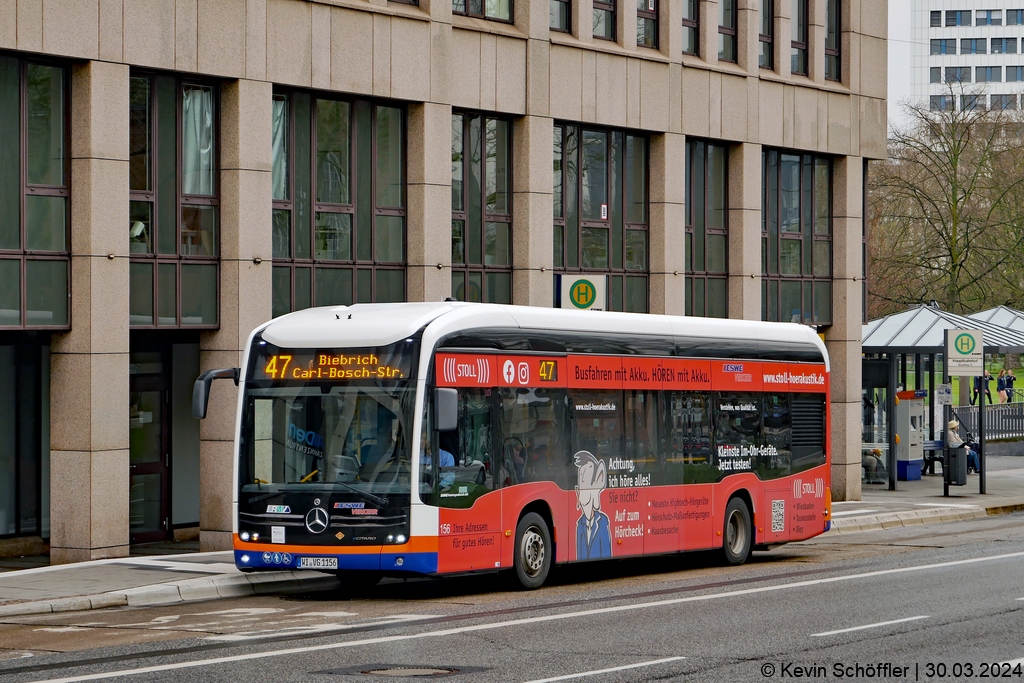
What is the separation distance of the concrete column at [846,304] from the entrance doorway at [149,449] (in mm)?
14959

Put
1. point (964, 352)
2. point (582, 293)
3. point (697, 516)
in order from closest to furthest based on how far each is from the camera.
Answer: point (697, 516) < point (582, 293) < point (964, 352)

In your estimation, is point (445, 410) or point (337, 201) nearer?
point (445, 410)

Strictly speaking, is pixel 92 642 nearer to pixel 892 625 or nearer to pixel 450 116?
pixel 892 625

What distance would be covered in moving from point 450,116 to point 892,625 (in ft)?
42.8

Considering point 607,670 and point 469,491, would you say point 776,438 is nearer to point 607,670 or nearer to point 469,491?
point 469,491

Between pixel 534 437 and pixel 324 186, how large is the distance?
24.9ft

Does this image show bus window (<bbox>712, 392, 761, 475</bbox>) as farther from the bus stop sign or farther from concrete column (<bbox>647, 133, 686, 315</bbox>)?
the bus stop sign

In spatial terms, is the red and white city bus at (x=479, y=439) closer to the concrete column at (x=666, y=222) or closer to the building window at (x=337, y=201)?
the building window at (x=337, y=201)

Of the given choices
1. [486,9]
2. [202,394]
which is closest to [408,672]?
A: [202,394]

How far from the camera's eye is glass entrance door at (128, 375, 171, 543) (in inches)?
889

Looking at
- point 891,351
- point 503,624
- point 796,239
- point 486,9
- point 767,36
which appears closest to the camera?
point 503,624

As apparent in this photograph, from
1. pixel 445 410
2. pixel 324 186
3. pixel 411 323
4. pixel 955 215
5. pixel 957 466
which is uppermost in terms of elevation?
pixel 955 215

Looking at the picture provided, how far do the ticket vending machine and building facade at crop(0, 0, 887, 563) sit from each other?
13.5ft

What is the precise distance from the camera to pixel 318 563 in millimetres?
15328
